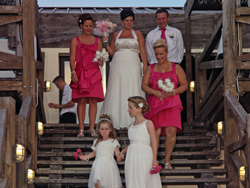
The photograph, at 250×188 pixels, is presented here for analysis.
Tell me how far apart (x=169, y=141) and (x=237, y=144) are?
93 centimetres

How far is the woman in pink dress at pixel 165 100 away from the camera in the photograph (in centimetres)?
766

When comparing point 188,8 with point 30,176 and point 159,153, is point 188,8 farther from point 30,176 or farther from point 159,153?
point 30,176

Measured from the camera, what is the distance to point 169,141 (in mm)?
7684

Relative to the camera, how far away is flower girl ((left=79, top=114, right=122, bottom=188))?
23.1ft

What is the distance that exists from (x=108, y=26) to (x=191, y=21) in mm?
3832

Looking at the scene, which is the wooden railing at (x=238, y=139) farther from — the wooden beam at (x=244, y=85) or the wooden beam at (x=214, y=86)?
the wooden beam at (x=214, y=86)

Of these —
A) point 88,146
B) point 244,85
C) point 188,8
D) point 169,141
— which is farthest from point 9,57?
point 188,8

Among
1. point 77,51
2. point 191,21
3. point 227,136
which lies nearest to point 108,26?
point 77,51

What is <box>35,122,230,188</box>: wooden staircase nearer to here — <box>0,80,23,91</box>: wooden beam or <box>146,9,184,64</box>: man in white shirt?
<box>0,80,23,91</box>: wooden beam

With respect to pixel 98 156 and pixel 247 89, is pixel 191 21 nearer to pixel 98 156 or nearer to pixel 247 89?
pixel 247 89

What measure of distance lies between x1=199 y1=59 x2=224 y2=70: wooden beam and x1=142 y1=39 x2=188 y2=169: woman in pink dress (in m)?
1.14

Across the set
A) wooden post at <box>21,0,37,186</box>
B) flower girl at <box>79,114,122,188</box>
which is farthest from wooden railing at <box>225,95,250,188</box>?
wooden post at <box>21,0,37,186</box>

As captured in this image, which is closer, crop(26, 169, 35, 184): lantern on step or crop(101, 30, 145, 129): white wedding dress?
crop(26, 169, 35, 184): lantern on step

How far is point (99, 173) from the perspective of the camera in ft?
23.2
